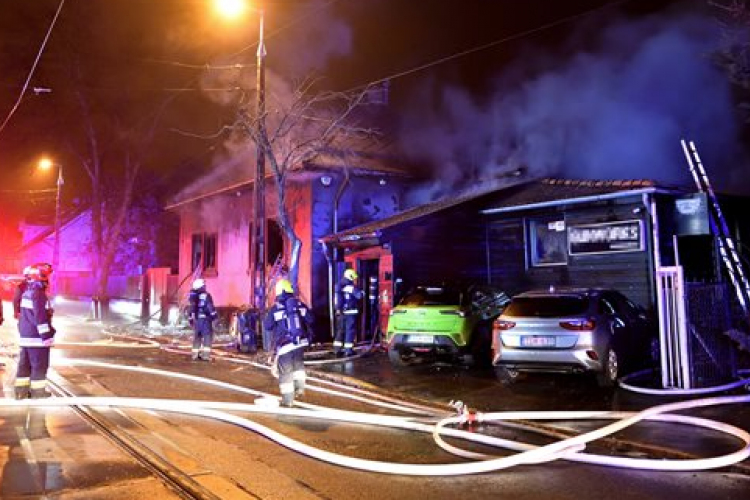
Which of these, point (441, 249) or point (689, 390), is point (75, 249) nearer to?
point (441, 249)

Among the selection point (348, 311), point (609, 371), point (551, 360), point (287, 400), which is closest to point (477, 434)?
point (287, 400)

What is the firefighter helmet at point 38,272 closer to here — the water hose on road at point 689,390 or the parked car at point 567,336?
the parked car at point 567,336

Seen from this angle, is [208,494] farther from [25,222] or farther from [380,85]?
[25,222]

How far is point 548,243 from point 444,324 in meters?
4.16

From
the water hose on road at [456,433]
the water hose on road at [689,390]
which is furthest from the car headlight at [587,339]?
the water hose on road at [456,433]

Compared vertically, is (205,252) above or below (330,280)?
above

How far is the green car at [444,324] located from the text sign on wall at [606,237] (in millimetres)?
2748

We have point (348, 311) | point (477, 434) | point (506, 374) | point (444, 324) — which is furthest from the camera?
point (348, 311)

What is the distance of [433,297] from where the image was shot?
1130 centimetres

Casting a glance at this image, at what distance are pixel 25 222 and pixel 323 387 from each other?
59.6 metres

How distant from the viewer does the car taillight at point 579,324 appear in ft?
28.3

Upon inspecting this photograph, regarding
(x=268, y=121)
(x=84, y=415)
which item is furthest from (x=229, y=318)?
(x=84, y=415)

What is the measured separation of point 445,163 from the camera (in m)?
18.7

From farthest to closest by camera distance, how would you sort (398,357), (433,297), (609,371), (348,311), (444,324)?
(348,311) < (398,357) < (433,297) < (444,324) < (609,371)
